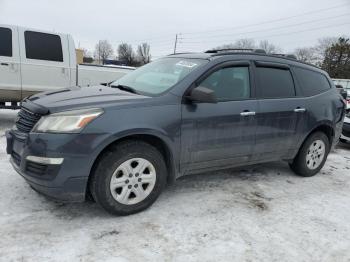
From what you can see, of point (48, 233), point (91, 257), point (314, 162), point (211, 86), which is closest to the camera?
point (91, 257)

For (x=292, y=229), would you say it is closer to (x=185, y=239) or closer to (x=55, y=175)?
(x=185, y=239)

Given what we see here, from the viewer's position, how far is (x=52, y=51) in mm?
7797

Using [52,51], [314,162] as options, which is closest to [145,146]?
[314,162]

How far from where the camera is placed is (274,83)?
4621 mm

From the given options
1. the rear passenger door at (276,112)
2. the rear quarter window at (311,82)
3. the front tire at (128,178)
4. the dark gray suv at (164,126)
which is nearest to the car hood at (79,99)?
the dark gray suv at (164,126)

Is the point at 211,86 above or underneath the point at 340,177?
above

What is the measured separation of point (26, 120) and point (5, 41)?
15.6 feet

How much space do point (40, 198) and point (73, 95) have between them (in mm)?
1147

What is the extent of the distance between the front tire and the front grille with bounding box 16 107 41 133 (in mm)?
731

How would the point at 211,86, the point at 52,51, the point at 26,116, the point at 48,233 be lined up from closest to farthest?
the point at 48,233, the point at 26,116, the point at 211,86, the point at 52,51

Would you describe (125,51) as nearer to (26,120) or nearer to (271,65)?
(271,65)

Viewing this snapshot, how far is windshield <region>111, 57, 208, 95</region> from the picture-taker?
3895 mm

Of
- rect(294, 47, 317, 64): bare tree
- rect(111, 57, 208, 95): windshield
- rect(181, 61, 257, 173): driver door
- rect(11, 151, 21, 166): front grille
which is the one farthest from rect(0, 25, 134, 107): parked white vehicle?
rect(294, 47, 317, 64): bare tree

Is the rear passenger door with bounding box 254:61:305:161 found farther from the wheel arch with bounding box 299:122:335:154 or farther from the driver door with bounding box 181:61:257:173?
the wheel arch with bounding box 299:122:335:154
